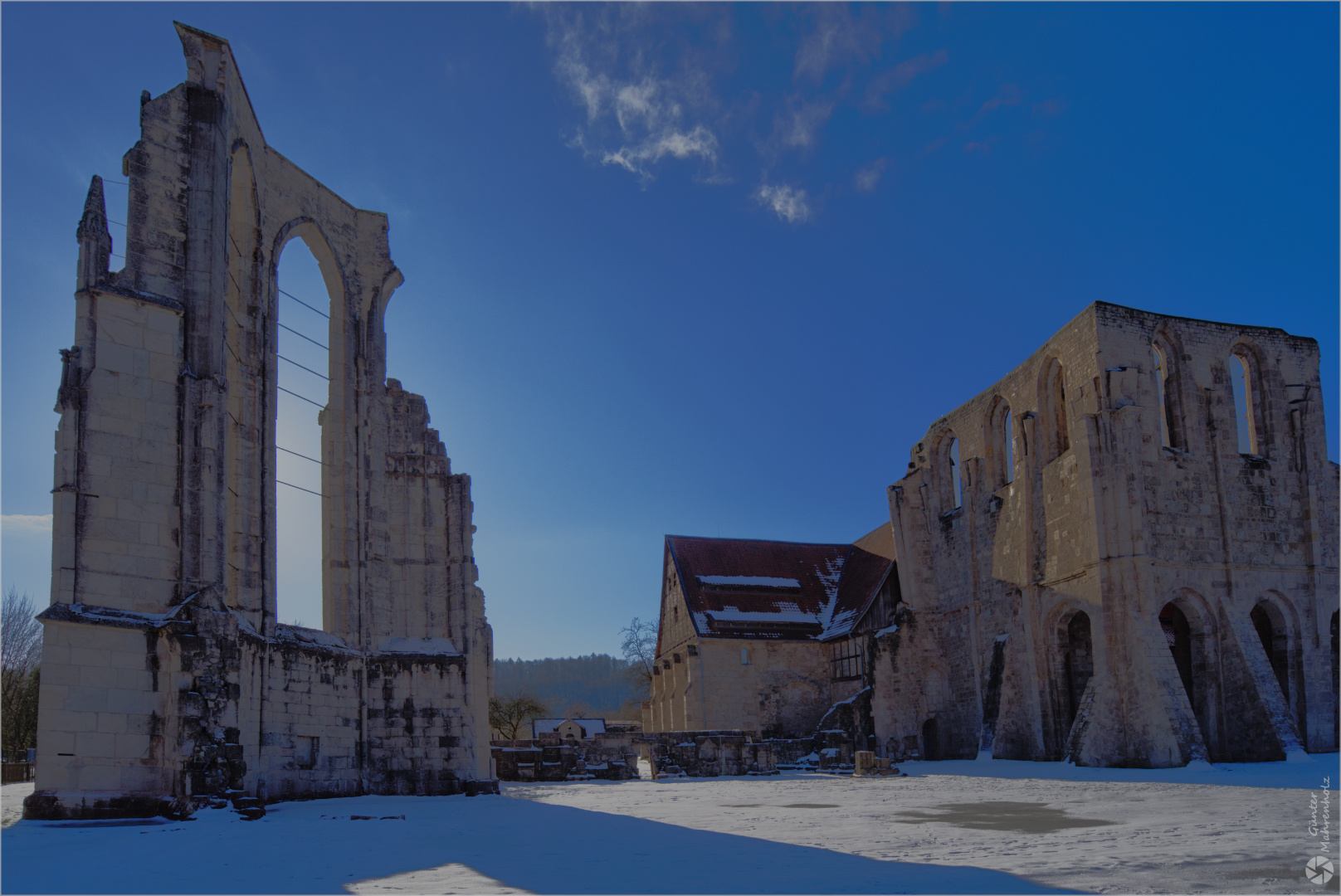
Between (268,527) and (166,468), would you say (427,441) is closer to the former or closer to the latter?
→ (268,527)

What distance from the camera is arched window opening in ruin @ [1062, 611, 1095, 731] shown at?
26.2 metres

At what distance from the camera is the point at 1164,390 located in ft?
85.5

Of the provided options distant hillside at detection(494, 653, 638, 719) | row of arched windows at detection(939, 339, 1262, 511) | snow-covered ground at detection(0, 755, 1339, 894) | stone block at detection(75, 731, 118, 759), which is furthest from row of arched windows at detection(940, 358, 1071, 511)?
distant hillside at detection(494, 653, 638, 719)

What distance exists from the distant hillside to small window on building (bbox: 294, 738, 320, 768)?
118 m

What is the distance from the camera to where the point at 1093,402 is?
80.2 ft

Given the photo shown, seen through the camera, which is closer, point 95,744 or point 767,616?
point 95,744

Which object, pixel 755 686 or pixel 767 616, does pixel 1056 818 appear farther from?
pixel 767 616

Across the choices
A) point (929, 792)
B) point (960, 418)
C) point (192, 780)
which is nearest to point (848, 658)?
point (960, 418)

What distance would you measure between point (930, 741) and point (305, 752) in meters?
21.9

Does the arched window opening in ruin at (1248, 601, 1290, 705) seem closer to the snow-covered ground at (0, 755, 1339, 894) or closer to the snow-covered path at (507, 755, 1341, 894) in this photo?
the snow-covered path at (507, 755, 1341, 894)

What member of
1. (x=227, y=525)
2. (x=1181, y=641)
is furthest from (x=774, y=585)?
(x=227, y=525)

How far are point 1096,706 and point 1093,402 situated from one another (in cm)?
706

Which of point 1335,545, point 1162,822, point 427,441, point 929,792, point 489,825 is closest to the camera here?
point 1162,822

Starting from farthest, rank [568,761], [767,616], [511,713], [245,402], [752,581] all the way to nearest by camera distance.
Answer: [511,713] → [752,581] → [767,616] → [568,761] → [245,402]
